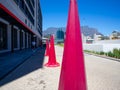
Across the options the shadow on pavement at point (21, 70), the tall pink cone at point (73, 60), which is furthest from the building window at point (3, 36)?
the tall pink cone at point (73, 60)

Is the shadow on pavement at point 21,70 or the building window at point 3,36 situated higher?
the building window at point 3,36

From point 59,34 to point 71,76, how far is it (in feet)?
502

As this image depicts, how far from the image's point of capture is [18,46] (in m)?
28.1

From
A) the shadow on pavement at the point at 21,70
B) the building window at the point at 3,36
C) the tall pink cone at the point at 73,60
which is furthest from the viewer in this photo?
the building window at the point at 3,36

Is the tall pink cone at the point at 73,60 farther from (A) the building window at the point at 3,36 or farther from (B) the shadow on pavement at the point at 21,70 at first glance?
(A) the building window at the point at 3,36

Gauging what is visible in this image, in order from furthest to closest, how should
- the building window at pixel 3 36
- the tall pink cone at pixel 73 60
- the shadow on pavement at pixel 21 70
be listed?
the building window at pixel 3 36 < the shadow on pavement at pixel 21 70 < the tall pink cone at pixel 73 60

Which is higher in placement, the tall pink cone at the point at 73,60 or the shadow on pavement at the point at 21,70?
the tall pink cone at the point at 73,60

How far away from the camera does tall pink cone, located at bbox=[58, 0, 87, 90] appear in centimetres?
363

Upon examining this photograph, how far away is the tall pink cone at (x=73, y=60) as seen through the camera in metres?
3.63

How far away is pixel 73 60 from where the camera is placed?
3688mm

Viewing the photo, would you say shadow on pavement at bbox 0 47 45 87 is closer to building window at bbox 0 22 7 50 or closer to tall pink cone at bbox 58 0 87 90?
tall pink cone at bbox 58 0 87 90

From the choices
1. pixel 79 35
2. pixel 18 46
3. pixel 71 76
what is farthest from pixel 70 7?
pixel 18 46

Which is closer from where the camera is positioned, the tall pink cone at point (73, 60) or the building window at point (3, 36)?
the tall pink cone at point (73, 60)

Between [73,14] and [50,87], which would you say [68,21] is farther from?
[50,87]
